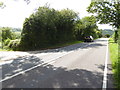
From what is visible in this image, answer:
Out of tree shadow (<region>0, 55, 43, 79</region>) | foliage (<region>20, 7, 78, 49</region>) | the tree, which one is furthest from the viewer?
foliage (<region>20, 7, 78, 49</region>)

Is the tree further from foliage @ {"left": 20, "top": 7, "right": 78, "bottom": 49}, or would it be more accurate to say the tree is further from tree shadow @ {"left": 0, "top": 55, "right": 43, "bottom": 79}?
foliage @ {"left": 20, "top": 7, "right": 78, "bottom": 49}

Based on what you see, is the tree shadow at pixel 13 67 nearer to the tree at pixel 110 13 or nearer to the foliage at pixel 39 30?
the tree at pixel 110 13

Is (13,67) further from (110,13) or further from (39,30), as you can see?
(39,30)

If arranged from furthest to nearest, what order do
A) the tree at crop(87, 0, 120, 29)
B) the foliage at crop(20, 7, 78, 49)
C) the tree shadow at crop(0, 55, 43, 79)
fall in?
the foliage at crop(20, 7, 78, 49) → the tree at crop(87, 0, 120, 29) → the tree shadow at crop(0, 55, 43, 79)

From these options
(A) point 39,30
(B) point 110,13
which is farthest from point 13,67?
(A) point 39,30

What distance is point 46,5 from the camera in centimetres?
2603

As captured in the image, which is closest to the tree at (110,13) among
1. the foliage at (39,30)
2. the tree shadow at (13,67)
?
the tree shadow at (13,67)

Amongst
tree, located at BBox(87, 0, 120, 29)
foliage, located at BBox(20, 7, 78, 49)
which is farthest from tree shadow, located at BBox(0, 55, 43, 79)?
foliage, located at BBox(20, 7, 78, 49)

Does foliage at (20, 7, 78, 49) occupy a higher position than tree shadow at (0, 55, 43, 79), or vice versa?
foliage at (20, 7, 78, 49)

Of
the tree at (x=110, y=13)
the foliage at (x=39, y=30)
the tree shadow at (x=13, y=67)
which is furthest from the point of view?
the foliage at (x=39, y=30)

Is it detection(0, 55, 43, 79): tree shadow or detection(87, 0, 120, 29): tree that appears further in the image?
detection(87, 0, 120, 29): tree

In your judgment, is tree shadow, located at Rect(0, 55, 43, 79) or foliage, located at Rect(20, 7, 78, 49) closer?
tree shadow, located at Rect(0, 55, 43, 79)

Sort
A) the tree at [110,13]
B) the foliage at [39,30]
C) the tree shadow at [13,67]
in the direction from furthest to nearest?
the foliage at [39,30], the tree at [110,13], the tree shadow at [13,67]

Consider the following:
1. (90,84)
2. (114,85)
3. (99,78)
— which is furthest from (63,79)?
(114,85)
